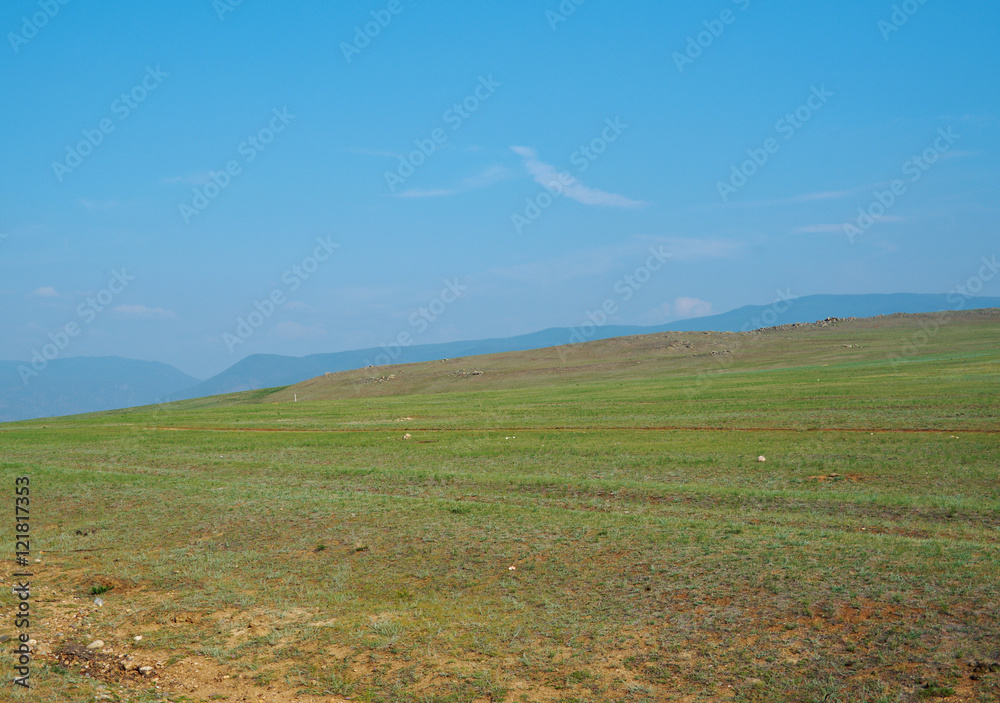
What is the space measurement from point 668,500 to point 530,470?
6700mm

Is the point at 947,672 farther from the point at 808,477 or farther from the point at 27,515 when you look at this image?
the point at 27,515

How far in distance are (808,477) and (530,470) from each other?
8.35 meters

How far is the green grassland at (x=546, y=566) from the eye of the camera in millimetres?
8992

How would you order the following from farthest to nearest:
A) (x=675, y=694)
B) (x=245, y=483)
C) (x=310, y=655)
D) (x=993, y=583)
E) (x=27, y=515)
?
(x=245, y=483), (x=27, y=515), (x=993, y=583), (x=310, y=655), (x=675, y=694)

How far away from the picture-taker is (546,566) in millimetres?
13078

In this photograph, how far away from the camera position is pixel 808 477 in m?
20.2

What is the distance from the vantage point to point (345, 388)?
10494 cm

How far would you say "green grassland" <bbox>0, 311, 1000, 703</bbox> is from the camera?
29.5ft

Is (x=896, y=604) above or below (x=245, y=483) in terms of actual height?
below

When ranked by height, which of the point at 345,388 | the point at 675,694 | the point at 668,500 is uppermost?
the point at 345,388

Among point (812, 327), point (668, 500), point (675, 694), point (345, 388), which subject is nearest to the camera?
point (675, 694)

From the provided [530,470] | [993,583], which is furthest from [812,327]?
[993,583]

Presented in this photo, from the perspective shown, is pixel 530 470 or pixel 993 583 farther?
pixel 530 470

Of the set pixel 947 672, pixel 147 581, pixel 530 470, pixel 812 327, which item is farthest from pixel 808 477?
pixel 812 327
